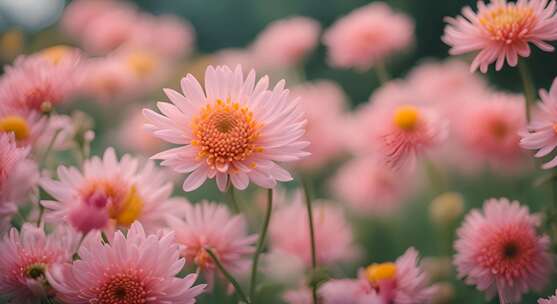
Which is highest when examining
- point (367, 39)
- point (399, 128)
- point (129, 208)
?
point (367, 39)

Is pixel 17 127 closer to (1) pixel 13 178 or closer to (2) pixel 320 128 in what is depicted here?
(1) pixel 13 178

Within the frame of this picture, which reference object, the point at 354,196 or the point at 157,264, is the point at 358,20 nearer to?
the point at 354,196

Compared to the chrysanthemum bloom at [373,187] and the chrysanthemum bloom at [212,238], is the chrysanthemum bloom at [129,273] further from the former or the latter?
the chrysanthemum bloom at [373,187]

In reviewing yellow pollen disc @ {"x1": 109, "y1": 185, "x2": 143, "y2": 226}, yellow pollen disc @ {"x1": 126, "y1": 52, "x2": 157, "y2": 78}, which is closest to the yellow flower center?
yellow pollen disc @ {"x1": 109, "y1": 185, "x2": 143, "y2": 226}

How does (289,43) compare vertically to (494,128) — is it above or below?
above

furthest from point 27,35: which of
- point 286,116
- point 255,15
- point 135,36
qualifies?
point 286,116

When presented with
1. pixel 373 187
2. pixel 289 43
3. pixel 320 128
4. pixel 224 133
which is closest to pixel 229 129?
pixel 224 133

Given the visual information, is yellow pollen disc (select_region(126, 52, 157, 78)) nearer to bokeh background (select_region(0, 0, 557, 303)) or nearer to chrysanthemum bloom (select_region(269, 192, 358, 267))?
bokeh background (select_region(0, 0, 557, 303))
